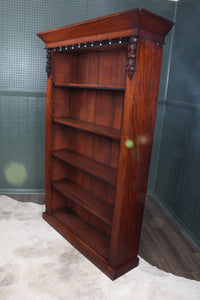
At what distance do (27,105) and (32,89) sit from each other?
250 mm

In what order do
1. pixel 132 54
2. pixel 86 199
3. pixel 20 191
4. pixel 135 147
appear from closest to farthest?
pixel 132 54
pixel 135 147
pixel 86 199
pixel 20 191

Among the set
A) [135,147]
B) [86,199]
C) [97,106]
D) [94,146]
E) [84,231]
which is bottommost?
[84,231]

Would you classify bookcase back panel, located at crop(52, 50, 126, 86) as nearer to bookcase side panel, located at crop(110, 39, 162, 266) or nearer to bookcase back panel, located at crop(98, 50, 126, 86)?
bookcase back panel, located at crop(98, 50, 126, 86)

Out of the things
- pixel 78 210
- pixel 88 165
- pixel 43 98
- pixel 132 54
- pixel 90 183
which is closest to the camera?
pixel 132 54

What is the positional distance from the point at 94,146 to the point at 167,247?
142 cm

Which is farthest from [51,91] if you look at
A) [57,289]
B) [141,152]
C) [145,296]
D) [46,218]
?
[145,296]

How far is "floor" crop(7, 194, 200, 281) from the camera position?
2.47 metres

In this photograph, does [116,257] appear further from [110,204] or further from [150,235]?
[150,235]

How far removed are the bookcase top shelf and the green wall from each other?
1.29 m

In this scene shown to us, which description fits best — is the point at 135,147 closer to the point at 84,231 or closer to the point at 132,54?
the point at 132,54

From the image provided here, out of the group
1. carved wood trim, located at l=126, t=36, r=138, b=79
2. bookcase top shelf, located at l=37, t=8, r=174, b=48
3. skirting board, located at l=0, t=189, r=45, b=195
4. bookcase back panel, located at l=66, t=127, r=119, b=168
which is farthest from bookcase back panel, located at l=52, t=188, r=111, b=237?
bookcase top shelf, located at l=37, t=8, r=174, b=48

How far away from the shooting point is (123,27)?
1.85 metres

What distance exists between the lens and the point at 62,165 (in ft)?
10.4

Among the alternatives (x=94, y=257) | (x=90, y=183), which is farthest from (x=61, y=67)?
(x=94, y=257)
